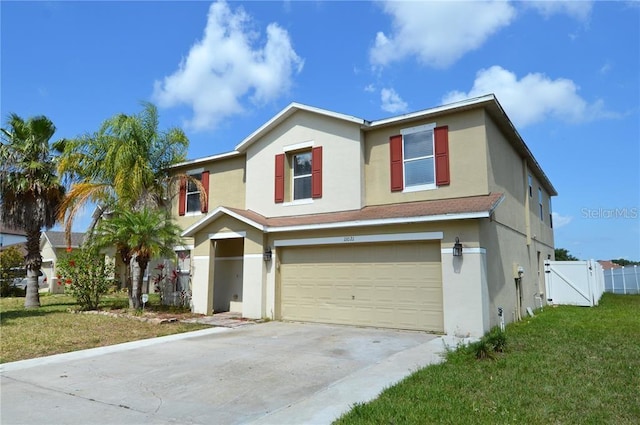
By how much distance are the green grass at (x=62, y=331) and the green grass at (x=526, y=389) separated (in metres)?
7.64

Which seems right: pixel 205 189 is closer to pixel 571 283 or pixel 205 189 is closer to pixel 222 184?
pixel 222 184

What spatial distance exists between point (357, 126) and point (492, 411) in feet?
33.1

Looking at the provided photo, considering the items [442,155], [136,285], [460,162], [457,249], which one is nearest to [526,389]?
[457,249]

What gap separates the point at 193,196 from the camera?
723 inches

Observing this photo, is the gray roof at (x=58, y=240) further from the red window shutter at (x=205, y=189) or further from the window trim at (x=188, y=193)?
the red window shutter at (x=205, y=189)

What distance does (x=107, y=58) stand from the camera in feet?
43.5

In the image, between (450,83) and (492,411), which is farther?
(450,83)

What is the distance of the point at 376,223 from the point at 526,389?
21.2 feet

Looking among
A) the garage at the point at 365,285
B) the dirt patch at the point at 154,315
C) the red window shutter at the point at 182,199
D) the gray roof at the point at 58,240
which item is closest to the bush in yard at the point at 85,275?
the dirt patch at the point at 154,315

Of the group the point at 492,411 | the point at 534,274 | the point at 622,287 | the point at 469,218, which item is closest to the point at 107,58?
the point at 469,218

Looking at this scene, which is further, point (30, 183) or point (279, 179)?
point (30, 183)

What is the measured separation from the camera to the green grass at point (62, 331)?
9578 millimetres

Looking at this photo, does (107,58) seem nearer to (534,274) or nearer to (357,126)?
(357,126)

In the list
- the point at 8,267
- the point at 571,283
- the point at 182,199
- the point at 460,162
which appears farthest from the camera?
the point at 8,267
